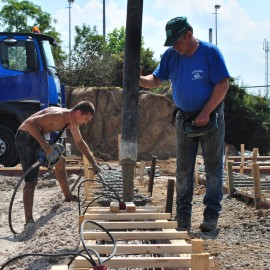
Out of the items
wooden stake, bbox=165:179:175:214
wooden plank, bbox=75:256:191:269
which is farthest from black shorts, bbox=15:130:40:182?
wooden plank, bbox=75:256:191:269

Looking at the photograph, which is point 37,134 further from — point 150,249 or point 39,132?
point 150,249

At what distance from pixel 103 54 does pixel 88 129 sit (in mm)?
6068

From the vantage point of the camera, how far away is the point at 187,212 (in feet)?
16.9

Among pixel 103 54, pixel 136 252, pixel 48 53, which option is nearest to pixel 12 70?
pixel 48 53

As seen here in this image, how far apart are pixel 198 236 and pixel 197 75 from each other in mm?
1379

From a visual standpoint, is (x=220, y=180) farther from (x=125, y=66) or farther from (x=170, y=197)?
(x=125, y=66)

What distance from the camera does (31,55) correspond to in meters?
11.2

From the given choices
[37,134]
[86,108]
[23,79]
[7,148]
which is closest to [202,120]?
[86,108]

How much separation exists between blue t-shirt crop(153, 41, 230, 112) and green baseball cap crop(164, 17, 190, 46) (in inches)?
10.0

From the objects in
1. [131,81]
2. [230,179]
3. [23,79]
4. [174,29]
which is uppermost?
[174,29]

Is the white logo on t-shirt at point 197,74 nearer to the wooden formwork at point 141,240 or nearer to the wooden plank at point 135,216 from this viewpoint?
the wooden formwork at point 141,240

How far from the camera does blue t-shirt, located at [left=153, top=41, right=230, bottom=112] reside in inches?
192

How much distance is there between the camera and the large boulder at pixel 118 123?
1853cm

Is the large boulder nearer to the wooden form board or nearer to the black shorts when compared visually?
the black shorts
